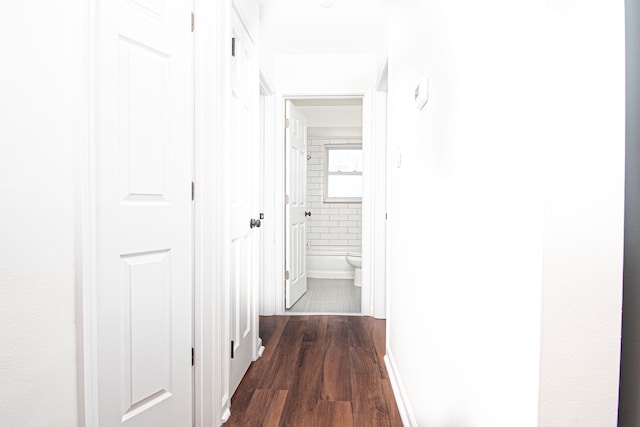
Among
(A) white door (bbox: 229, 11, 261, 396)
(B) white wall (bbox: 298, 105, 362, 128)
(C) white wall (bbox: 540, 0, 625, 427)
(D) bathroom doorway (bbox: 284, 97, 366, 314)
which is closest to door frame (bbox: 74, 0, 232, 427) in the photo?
(A) white door (bbox: 229, 11, 261, 396)

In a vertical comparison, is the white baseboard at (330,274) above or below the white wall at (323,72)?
below

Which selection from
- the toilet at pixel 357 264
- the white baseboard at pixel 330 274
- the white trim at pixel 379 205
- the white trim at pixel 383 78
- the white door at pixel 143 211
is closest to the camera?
the white door at pixel 143 211

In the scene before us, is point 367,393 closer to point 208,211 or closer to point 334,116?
point 208,211

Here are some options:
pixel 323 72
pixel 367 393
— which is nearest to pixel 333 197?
pixel 323 72

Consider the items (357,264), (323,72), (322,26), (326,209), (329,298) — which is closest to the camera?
(322,26)

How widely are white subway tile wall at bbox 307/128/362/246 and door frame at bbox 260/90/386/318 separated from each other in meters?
2.09

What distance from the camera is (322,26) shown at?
3.11 metres

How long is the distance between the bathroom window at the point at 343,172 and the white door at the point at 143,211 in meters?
4.30

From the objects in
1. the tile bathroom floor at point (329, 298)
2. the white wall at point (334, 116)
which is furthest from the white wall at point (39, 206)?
the white wall at point (334, 116)

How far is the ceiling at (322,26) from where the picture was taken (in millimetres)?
2791

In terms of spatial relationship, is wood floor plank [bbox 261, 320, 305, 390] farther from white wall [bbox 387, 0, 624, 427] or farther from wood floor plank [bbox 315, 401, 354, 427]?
white wall [bbox 387, 0, 624, 427]

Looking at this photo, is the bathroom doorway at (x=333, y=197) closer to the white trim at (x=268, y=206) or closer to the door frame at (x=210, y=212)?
the white trim at (x=268, y=206)

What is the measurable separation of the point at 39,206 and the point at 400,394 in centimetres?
175

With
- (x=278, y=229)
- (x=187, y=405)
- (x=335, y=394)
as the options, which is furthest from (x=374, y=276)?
(x=187, y=405)
